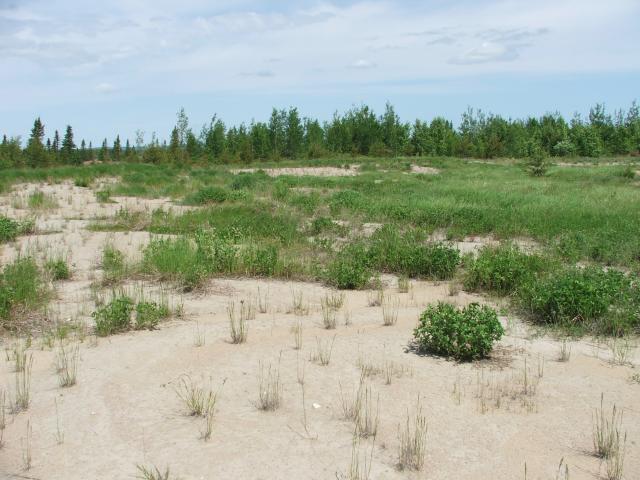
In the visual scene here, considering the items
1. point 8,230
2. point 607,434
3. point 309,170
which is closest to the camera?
point 607,434

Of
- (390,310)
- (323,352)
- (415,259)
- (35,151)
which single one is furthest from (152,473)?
(35,151)

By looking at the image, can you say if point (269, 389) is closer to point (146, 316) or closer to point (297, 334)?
point (297, 334)

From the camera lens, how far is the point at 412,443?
4484 mm

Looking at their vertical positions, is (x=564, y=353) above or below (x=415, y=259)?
below

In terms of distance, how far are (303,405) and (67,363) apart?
250 centimetres

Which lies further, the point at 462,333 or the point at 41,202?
the point at 41,202

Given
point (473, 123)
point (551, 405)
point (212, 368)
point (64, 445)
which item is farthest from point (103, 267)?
point (473, 123)

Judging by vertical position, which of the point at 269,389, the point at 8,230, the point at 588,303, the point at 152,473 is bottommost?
the point at 152,473

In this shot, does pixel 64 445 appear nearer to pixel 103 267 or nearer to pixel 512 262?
pixel 103 267

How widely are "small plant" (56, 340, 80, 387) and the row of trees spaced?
40.4m

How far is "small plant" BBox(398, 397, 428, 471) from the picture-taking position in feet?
14.0

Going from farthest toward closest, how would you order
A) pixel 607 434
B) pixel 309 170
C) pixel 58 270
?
pixel 309 170
pixel 58 270
pixel 607 434

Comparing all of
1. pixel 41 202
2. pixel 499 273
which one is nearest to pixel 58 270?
pixel 499 273

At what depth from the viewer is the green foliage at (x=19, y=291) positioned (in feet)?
23.9
